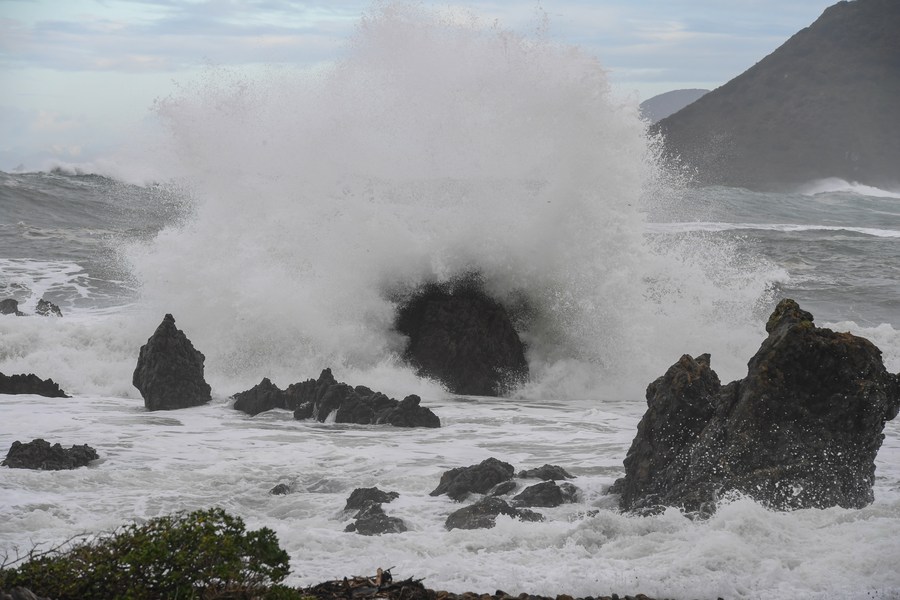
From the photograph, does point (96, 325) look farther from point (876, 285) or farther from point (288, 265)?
point (876, 285)

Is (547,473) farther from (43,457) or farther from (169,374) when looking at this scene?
(169,374)

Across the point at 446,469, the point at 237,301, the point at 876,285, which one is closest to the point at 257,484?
the point at 446,469

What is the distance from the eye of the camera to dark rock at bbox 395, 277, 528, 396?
15.0m

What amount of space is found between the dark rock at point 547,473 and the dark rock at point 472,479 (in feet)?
0.48

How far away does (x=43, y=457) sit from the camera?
9484 mm

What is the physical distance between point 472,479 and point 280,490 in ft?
5.93

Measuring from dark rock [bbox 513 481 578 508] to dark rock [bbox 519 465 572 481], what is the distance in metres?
0.42

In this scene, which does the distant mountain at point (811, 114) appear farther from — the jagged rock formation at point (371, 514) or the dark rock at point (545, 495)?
the jagged rock formation at point (371, 514)

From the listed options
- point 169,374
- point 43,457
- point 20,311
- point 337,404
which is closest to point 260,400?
point 337,404

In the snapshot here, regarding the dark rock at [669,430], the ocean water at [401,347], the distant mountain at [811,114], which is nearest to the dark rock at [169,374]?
the ocean water at [401,347]

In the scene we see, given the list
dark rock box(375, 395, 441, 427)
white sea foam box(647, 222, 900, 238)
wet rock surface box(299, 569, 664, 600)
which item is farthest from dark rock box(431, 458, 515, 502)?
white sea foam box(647, 222, 900, 238)

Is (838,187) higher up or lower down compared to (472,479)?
higher up

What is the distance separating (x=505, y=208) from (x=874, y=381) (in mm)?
9644

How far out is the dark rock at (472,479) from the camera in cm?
884
